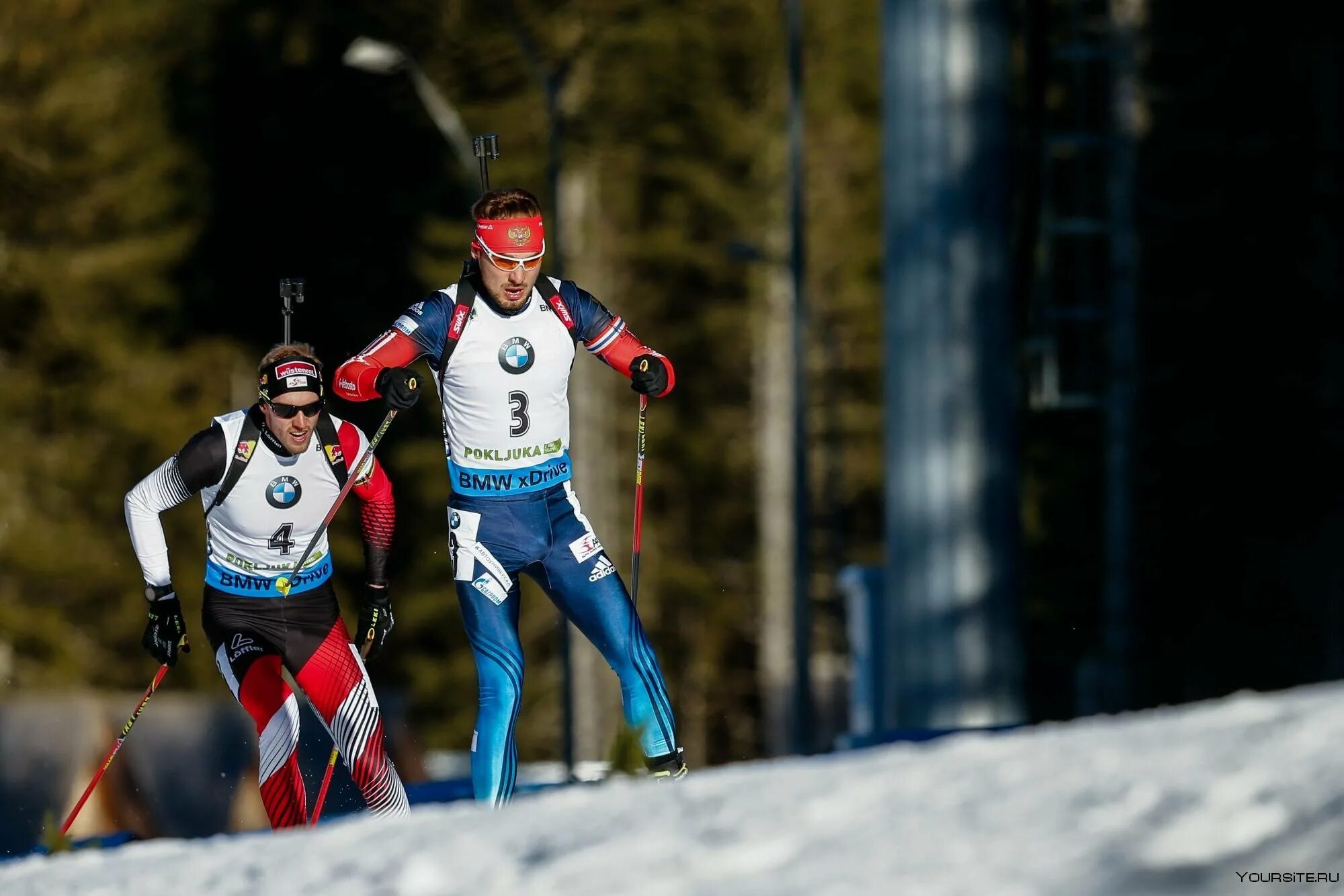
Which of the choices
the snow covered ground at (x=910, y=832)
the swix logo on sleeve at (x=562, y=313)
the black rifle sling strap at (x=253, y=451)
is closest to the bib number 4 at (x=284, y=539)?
the black rifle sling strap at (x=253, y=451)

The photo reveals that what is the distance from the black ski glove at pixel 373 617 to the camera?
7.20m

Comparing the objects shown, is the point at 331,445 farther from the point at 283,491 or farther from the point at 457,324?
the point at 457,324

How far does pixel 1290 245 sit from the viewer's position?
32.1 meters

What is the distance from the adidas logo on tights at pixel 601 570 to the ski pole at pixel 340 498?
0.81m

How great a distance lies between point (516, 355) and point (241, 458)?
3.40ft

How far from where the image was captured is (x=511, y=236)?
6668 mm

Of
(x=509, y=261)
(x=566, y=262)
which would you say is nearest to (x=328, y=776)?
(x=509, y=261)

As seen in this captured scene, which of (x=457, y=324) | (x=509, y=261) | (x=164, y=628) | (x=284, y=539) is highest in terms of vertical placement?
(x=509, y=261)

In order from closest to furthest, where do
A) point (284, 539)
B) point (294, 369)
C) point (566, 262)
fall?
1. point (294, 369)
2. point (284, 539)
3. point (566, 262)

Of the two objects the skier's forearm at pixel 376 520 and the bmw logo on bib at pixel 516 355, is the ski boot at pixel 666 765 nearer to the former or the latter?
the skier's forearm at pixel 376 520

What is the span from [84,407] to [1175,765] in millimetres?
28278

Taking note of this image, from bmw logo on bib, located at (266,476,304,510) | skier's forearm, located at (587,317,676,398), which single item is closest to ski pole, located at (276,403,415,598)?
bmw logo on bib, located at (266,476,304,510)

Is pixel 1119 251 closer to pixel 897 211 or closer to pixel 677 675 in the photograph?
pixel 897 211

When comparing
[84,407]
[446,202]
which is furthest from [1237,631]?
[84,407]
